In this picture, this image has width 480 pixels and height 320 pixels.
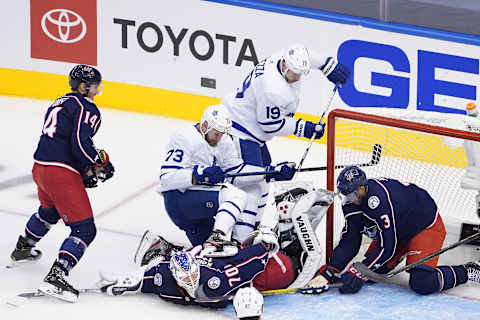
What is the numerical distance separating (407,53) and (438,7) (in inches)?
15.1

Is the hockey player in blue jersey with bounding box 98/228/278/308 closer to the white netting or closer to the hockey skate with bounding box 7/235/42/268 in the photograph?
the hockey skate with bounding box 7/235/42/268

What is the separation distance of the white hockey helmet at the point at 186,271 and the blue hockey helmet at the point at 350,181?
85 centimetres

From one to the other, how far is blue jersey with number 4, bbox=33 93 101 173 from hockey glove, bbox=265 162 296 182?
3.15 feet

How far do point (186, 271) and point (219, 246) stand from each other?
0.91 feet

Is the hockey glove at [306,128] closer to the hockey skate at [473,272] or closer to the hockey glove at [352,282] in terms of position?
the hockey glove at [352,282]

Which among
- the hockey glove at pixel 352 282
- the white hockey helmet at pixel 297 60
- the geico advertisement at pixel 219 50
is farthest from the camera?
the geico advertisement at pixel 219 50

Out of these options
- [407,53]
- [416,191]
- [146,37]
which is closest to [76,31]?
[146,37]

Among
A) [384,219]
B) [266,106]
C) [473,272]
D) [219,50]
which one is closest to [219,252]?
[384,219]

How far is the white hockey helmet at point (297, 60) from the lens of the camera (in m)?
5.39

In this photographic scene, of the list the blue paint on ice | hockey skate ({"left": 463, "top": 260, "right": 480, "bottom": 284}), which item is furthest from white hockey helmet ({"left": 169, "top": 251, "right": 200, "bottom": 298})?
hockey skate ({"left": 463, "top": 260, "right": 480, "bottom": 284})

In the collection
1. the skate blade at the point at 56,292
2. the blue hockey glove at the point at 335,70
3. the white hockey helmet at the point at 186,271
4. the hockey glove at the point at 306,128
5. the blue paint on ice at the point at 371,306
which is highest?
the blue hockey glove at the point at 335,70

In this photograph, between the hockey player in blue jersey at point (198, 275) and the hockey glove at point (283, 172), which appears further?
the hockey glove at point (283, 172)

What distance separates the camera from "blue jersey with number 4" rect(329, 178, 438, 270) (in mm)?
5105

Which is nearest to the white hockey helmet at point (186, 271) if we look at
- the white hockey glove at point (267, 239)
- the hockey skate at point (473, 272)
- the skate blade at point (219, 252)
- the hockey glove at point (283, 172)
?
the skate blade at point (219, 252)
